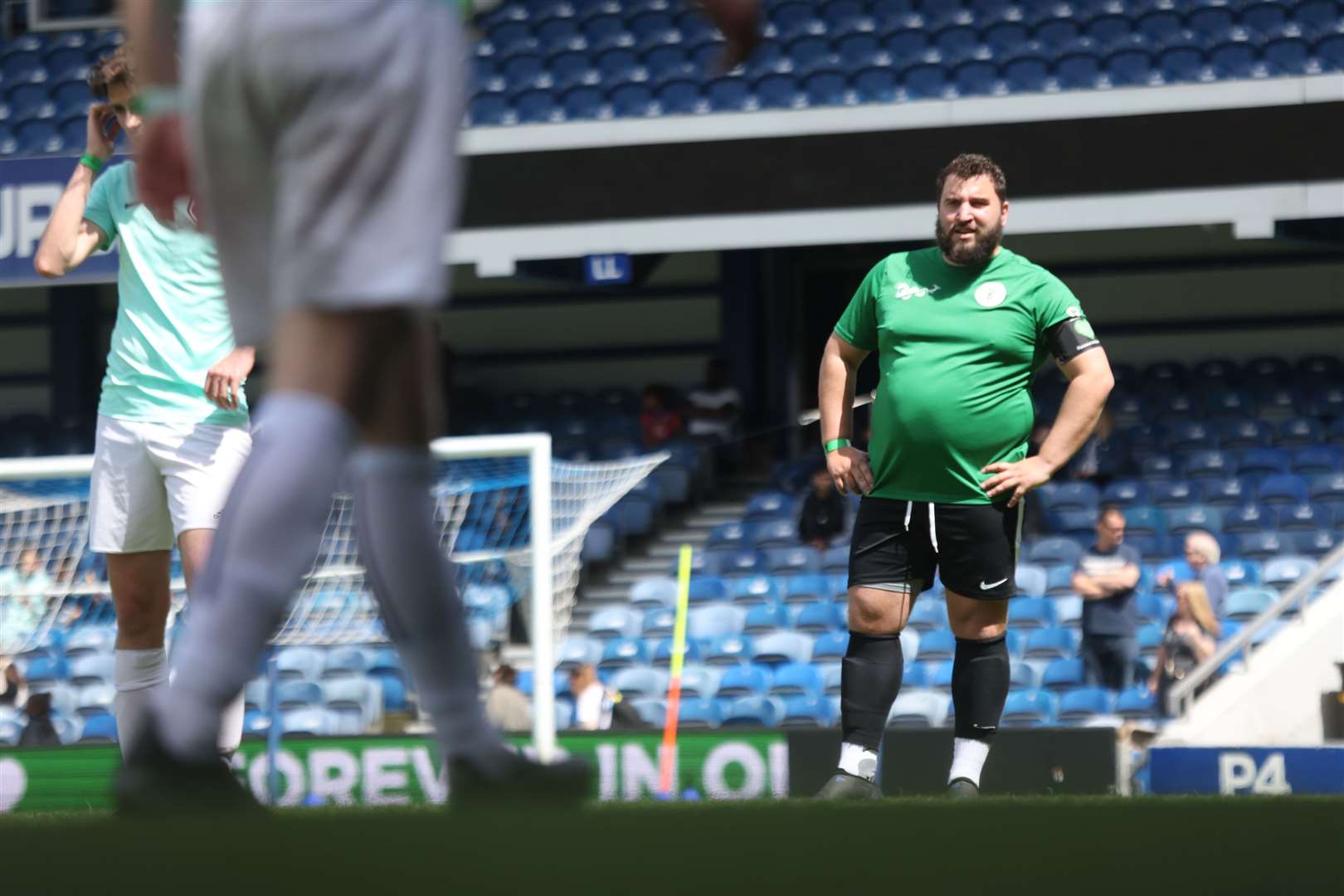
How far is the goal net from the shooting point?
31.8 ft

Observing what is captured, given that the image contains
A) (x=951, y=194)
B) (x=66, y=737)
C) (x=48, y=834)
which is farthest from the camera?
(x=66, y=737)

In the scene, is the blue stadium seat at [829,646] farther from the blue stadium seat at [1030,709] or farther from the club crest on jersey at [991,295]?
the club crest on jersey at [991,295]

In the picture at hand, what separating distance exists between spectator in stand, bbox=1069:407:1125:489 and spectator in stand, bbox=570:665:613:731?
12.5 ft

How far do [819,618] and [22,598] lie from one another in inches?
195

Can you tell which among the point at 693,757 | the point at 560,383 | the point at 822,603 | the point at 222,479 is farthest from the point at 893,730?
the point at 560,383

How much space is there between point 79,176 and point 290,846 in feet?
8.92

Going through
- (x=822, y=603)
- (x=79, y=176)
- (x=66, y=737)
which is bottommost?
(x=66, y=737)

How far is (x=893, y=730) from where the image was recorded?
919 cm

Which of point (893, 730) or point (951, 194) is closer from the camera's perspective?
point (951, 194)

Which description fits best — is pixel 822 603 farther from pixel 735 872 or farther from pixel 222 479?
pixel 735 872

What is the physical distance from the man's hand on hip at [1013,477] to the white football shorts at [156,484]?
5.58 feet

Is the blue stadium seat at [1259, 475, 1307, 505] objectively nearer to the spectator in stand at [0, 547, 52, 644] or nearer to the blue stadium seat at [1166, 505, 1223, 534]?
the blue stadium seat at [1166, 505, 1223, 534]

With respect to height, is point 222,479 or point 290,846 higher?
point 222,479

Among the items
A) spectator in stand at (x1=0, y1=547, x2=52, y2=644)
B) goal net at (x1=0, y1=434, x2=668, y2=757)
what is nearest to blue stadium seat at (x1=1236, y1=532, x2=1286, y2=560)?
goal net at (x1=0, y1=434, x2=668, y2=757)
